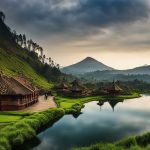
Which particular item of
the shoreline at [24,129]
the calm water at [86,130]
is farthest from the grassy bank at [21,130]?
the calm water at [86,130]

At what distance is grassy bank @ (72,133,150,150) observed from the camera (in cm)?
3253

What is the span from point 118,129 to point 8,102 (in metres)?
24.0

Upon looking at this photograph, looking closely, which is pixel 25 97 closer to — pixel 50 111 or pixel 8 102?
pixel 8 102

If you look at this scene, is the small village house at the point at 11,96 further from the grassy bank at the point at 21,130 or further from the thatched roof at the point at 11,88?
the grassy bank at the point at 21,130

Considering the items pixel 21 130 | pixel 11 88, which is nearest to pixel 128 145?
pixel 21 130

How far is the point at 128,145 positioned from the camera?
3466cm

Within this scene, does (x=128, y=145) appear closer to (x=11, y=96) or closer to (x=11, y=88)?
(x=11, y=96)

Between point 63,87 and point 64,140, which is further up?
point 63,87

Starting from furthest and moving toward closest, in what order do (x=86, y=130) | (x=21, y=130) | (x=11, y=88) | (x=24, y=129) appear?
(x=11, y=88), (x=86, y=130), (x=24, y=129), (x=21, y=130)

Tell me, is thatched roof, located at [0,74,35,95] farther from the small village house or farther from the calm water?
A: the calm water

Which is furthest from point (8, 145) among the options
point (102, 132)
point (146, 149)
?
point (102, 132)

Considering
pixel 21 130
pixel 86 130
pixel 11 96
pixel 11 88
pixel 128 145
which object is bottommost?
pixel 128 145

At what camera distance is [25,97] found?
229 ft

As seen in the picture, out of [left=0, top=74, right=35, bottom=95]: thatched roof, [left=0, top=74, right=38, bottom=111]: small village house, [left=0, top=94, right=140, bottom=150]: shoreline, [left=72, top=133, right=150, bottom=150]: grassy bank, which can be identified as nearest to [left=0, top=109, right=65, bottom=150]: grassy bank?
[left=0, top=94, right=140, bottom=150]: shoreline
